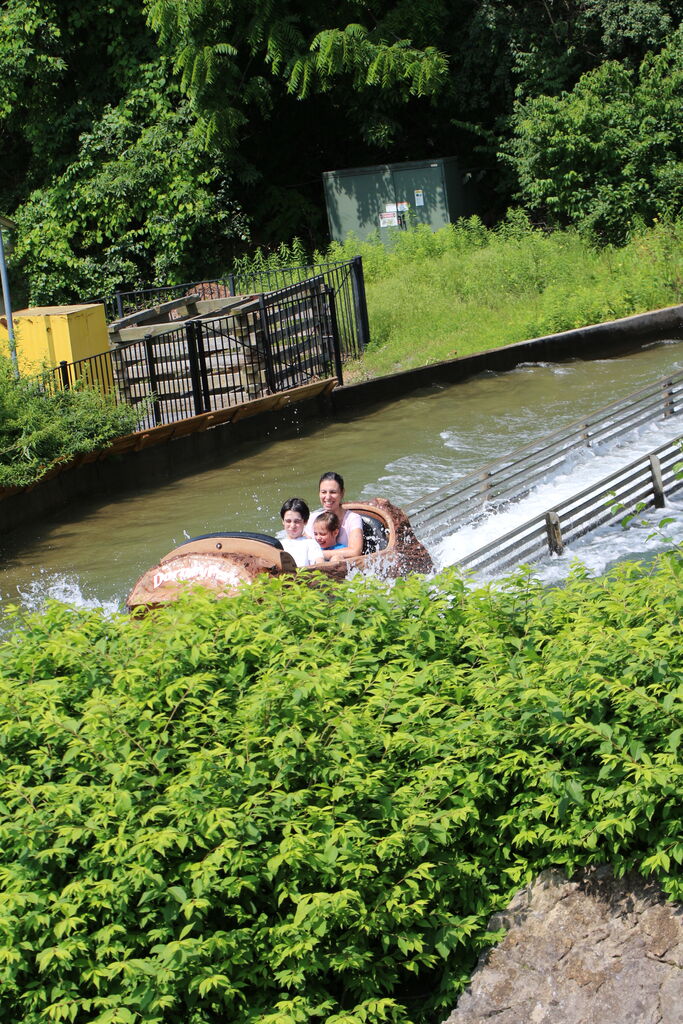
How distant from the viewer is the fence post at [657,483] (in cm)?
1100

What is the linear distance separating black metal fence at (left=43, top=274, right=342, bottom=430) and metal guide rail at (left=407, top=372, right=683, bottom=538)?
4617 millimetres

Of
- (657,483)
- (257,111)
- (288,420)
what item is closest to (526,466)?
(657,483)

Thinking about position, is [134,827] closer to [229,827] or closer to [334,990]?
[229,827]

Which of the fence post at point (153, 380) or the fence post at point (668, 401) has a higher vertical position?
the fence post at point (153, 380)

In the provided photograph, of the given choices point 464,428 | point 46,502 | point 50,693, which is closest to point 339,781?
point 50,693

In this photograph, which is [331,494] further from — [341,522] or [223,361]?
Result: [223,361]

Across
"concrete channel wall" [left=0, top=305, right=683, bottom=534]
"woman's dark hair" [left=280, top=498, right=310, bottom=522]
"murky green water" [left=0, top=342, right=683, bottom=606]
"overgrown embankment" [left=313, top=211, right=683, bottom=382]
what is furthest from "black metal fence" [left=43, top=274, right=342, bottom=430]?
"woman's dark hair" [left=280, top=498, right=310, bottom=522]

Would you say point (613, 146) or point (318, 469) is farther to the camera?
point (613, 146)

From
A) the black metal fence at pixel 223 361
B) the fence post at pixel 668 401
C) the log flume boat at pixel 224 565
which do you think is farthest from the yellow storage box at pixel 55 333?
the log flume boat at pixel 224 565

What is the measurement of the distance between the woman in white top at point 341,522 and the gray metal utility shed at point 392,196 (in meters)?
18.3

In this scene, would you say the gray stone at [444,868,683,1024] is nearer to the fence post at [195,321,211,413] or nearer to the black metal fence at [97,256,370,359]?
the fence post at [195,321,211,413]

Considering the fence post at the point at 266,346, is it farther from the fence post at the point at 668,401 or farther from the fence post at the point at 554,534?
the fence post at the point at 554,534

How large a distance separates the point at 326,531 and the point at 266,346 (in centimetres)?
867

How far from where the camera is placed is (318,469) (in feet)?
47.3
